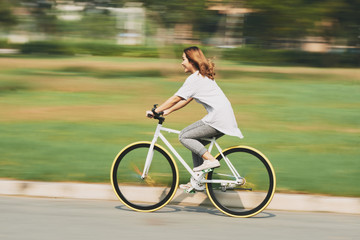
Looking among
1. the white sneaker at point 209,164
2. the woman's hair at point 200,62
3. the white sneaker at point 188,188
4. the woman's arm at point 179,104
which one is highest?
the woman's hair at point 200,62

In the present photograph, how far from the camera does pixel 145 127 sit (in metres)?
10.9

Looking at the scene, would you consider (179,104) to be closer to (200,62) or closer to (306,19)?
(200,62)

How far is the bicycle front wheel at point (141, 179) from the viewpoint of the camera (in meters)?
6.13

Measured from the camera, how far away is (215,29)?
31.8 metres

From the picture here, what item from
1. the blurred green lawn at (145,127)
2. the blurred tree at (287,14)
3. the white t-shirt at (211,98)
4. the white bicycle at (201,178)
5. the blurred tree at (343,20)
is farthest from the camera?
the blurred tree at (343,20)

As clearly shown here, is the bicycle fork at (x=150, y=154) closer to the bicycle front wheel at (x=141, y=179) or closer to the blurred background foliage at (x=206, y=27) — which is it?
the bicycle front wheel at (x=141, y=179)

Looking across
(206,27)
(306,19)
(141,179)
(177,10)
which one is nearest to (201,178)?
(141,179)

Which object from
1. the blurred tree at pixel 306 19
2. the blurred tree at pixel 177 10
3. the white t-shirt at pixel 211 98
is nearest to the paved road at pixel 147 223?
the white t-shirt at pixel 211 98

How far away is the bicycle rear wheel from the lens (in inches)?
233

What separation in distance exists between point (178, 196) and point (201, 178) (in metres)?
0.61

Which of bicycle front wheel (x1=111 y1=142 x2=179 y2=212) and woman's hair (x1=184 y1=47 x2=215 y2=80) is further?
bicycle front wheel (x1=111 y1=142 x2=179 y2=212)

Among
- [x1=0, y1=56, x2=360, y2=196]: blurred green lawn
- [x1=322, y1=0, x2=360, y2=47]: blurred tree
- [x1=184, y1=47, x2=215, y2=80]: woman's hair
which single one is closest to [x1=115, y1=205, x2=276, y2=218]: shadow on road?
[x1=0, y1=56, x2=360, y2=196]: blurred green lawn

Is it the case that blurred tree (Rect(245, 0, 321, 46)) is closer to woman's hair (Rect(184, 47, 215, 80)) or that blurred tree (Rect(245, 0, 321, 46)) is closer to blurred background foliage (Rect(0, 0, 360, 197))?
blurred background foliage (Rect(0, 0, 360, 197))

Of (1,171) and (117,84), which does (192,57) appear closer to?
(1,171)
